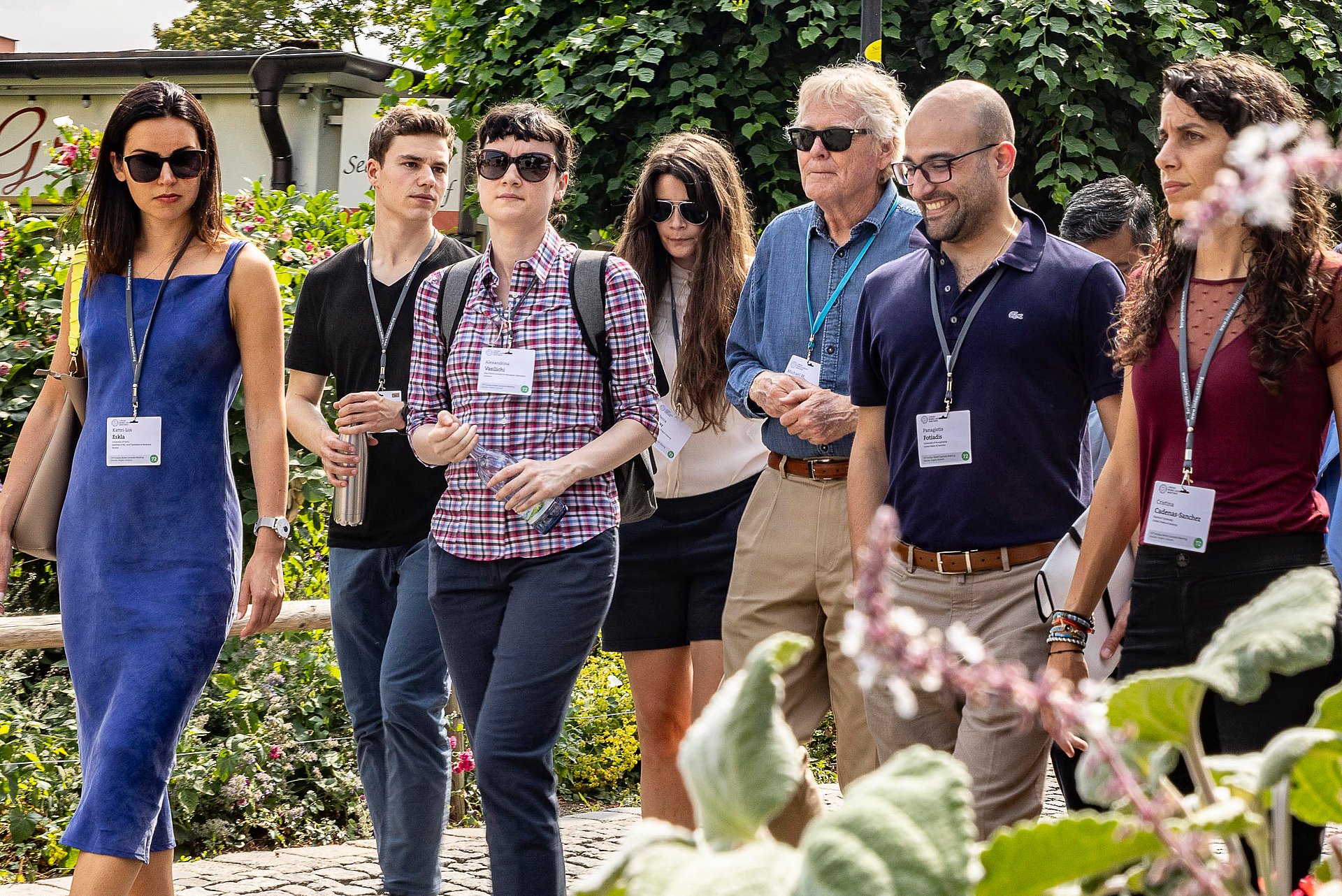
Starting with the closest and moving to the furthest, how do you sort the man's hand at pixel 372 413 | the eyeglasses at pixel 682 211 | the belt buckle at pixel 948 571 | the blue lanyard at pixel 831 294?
the belt buckle at pixel 948 571, the blue lanyard at pixel 831 294, the man's hand at pixel 372 413, the eyeglasses at pixel 682 211

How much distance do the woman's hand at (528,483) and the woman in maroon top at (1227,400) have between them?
4.35 ft

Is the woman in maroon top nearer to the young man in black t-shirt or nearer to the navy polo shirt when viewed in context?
the navy polo shirt

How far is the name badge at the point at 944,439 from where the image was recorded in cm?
349

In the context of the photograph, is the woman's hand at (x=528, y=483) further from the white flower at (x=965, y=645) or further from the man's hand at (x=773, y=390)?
the white flower at (x=965, y=645)

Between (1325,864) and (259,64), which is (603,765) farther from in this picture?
(259,64)

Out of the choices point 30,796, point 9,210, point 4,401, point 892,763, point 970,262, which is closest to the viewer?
point 892,763

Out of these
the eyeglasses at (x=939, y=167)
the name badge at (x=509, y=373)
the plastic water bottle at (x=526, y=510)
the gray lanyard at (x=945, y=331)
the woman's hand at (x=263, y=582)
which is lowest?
the woman's hand at (x=263, y=582)

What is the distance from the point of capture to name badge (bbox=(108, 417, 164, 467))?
360 centimetres

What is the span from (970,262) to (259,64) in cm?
1286

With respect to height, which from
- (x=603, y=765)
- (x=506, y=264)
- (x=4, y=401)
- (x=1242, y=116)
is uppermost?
(x=1242, y=116)

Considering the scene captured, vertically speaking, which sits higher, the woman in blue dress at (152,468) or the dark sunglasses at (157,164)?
the dark sunglasses at (157,164)

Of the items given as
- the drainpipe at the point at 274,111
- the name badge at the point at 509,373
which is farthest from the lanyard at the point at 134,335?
the drainpipe at the point at 274,111

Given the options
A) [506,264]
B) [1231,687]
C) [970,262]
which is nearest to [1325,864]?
[1231,687]

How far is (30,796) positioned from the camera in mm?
5301
